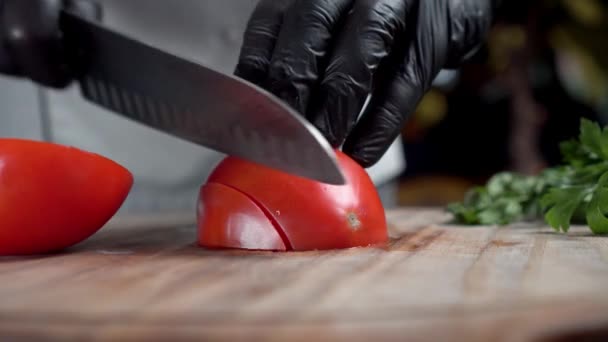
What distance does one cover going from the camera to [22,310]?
61cm

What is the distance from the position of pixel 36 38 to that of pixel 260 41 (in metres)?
0.36

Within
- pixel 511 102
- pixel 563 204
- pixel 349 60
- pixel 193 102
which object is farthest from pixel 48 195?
pixel 511 102

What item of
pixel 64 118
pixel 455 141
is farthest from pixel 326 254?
pixel 455 141

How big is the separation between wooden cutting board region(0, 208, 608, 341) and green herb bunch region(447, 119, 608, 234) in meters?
0.09

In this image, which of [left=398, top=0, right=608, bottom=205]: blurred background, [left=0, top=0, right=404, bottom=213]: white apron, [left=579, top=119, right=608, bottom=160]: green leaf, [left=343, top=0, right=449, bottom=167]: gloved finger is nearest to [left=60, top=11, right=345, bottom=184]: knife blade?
[left=343, top=0, right=449, bottom=167]: gloved finger

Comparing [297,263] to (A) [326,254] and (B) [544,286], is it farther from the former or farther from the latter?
(B) [544,286]

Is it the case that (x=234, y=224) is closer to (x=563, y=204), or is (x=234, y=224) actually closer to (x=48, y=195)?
(x=48, y=195)

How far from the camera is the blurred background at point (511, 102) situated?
273cm

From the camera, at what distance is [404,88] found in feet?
4.01

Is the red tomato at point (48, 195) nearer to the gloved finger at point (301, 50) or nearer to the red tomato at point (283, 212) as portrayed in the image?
the red tomato at point (283, 212)

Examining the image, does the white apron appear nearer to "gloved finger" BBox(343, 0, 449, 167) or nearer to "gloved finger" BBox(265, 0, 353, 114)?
"gloved finger" BBox(343, 0, 449, 167)

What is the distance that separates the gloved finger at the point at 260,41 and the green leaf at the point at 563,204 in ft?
1.56

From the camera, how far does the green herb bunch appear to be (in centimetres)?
111

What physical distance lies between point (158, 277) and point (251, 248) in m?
0.25
